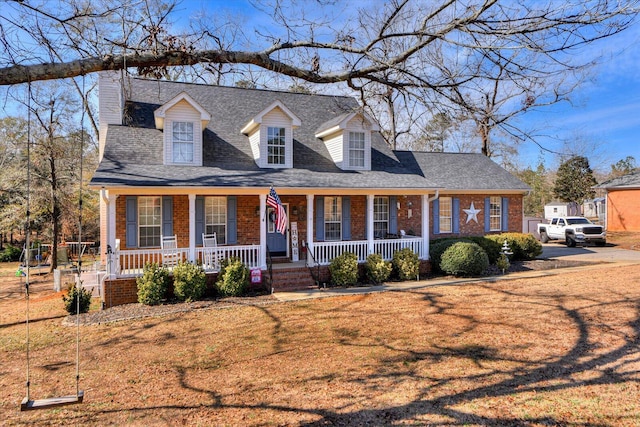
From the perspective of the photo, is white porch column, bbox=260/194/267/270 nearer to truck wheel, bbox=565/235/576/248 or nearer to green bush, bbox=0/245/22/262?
truck wheel, bbox=565/235/576/248

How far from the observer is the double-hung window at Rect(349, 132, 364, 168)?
48.8 feet

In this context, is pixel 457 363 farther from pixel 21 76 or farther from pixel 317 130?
pixel 317 130

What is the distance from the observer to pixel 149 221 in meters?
12.3

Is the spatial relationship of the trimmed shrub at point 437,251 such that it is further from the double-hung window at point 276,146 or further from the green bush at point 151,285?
the green bush at point 151,285

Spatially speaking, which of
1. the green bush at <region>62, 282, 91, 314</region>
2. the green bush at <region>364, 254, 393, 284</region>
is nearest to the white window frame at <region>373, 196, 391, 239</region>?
the green bush at <region>364, 254, 393, 284</region>

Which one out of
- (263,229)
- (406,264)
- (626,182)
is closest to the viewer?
(263,229)

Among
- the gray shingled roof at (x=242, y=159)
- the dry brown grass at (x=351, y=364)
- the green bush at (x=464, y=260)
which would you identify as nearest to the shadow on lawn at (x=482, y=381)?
the dry brown grass at (x=351, y=364)

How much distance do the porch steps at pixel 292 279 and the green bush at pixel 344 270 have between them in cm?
73

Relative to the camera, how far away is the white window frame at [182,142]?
12609mm

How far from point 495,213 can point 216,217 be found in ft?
44.2

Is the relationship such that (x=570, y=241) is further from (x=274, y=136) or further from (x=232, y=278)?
(x=232, y=278)

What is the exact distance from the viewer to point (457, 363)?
250 inches

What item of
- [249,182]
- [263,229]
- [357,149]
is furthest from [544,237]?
[249,182]

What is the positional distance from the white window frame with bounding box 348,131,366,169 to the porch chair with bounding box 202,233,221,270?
6.01 metres
